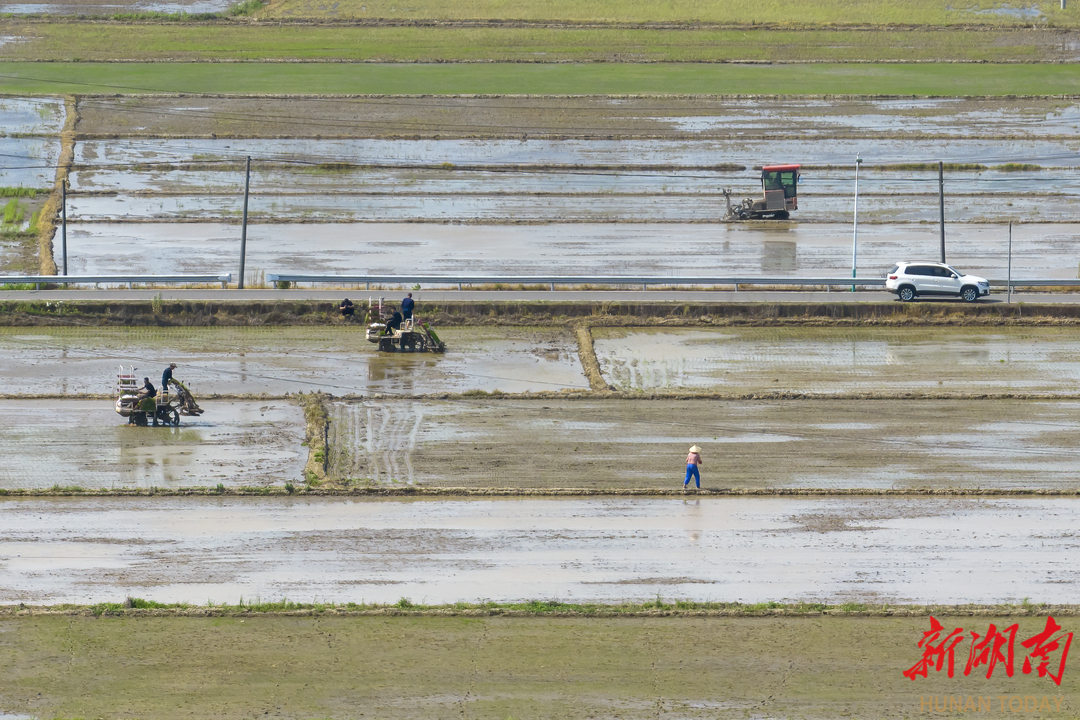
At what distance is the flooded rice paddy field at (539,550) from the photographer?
67.5 ft

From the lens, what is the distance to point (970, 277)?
38.6 m

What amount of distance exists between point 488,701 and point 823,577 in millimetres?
6446

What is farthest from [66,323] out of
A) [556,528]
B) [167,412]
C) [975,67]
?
[975,67]

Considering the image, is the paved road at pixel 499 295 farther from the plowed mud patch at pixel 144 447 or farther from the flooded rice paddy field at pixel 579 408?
the plowed mud patch at pixel 144 447

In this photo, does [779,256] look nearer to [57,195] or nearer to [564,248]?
→ [564,248]

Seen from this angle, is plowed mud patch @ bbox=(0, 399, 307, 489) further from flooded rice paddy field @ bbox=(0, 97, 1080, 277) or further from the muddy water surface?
flooded rice paddy field @ bbox=(0, 97, 1080, 277)

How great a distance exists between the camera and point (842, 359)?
113ft

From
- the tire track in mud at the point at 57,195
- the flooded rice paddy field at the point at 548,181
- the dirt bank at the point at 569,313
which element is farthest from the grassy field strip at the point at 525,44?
the dirt bank at the point at 569,313

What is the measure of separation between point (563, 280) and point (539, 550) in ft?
58.0

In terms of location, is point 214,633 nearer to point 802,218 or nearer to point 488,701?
point 488,701

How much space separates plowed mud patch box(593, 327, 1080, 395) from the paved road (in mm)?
1701

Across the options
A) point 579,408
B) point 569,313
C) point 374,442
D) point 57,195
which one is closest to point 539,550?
point 374,442

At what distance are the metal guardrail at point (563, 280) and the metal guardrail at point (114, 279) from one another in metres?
1.76

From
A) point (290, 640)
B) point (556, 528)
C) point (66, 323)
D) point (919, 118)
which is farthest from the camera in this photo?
point (919, 118)
